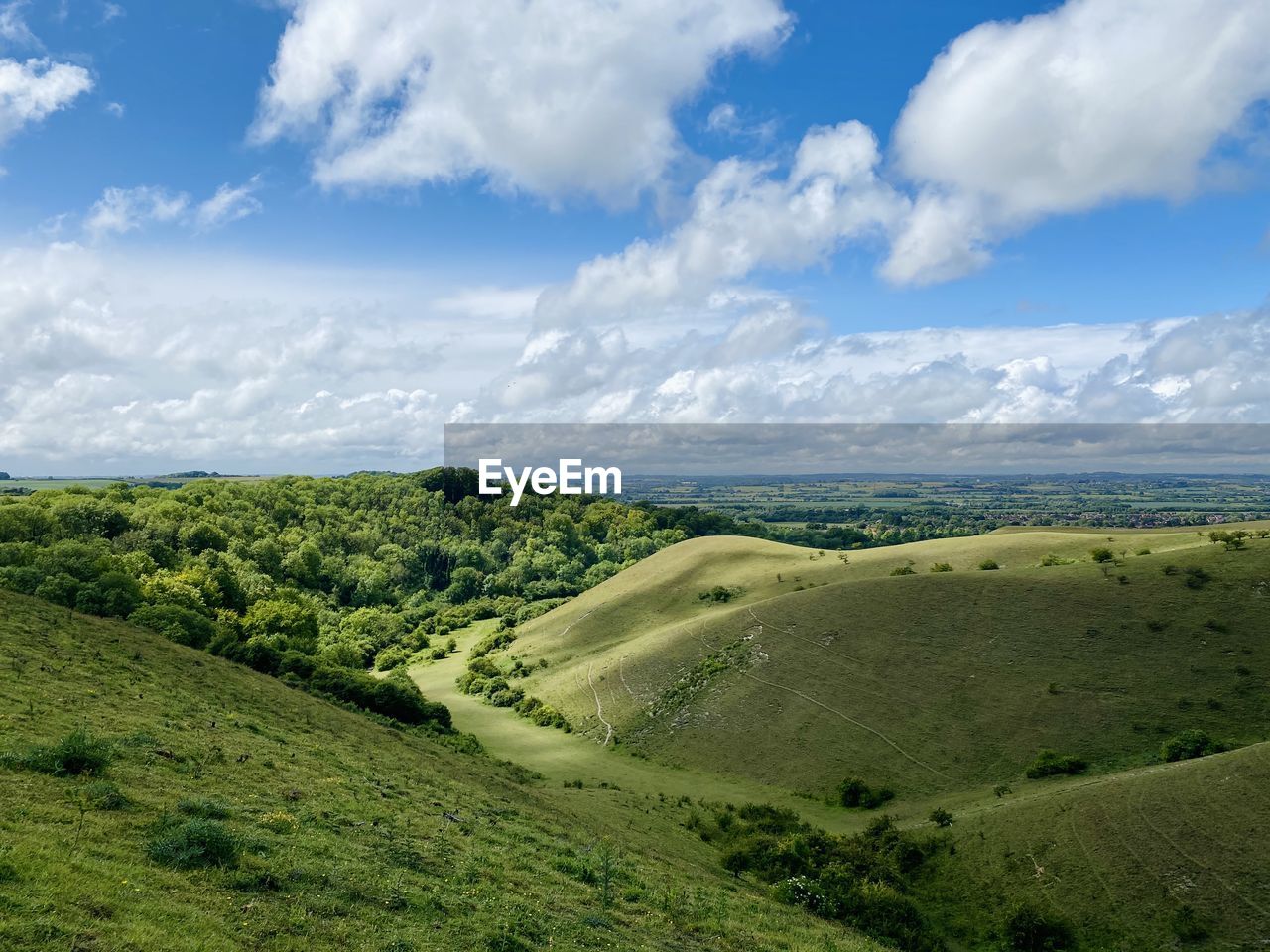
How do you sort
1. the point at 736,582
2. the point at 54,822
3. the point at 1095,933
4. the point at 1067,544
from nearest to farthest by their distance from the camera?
the point at 54,822 → the point at 1095,933 → the point at 1067,544 → the point at 736,582

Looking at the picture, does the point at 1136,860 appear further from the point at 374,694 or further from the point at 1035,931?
the point at 374,694

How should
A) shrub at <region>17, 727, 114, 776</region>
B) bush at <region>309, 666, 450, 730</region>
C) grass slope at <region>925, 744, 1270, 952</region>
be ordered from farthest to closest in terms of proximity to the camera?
bush at <region>309, 666, 450, 730</region> < grass slope at <region>925, 744, 1270, 952</region> < shrub at <region>17, 727, 114, 776</region>

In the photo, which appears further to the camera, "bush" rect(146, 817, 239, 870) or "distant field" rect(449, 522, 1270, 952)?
"distant field" rect(449, 522, 1270, 952)

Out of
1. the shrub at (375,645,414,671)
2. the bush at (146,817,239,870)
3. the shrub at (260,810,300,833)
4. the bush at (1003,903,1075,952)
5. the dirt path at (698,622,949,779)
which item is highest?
the bush at (146,817,239,870)

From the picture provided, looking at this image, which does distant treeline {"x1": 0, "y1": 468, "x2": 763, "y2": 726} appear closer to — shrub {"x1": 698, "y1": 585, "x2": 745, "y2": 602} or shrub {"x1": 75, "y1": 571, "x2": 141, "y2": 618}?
shrub {"x1": 75, "y1": 571, "x2": 141, "y2": 618}

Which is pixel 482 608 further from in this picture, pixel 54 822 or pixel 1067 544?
pixel 54 822

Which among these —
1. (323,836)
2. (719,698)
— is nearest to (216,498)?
(719,698)

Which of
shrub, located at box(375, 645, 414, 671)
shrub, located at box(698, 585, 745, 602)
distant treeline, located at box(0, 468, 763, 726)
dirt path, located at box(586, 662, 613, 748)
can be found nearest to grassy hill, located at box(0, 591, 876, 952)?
distant treeline, located at box(0, 468, 763, 726)
